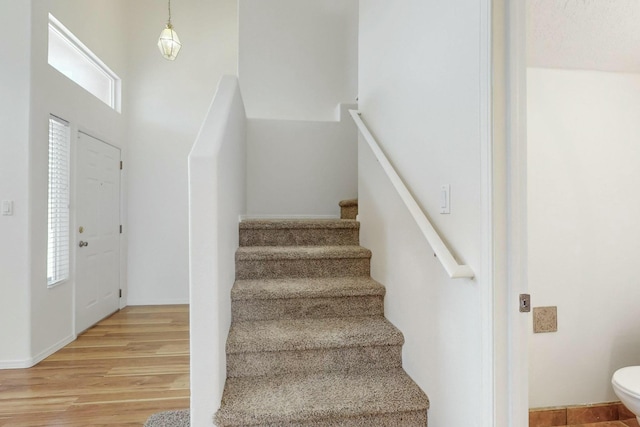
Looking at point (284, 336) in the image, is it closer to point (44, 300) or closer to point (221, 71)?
point (44, 300)

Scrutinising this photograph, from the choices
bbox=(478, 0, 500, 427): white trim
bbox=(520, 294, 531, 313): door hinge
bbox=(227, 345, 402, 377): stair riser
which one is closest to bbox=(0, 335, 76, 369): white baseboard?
bbox=(227, 345, 402, 377): stair riser

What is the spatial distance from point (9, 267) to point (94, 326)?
4.04ft

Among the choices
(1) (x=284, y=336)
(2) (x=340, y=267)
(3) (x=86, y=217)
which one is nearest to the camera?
(1) (x=284, y=336)

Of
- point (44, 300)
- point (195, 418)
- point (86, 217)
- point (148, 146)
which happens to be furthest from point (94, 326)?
point (195, 418)

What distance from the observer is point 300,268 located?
7.08 feet

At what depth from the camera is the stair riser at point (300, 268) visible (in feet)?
6.93

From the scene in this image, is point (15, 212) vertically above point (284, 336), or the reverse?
point (15, 212)

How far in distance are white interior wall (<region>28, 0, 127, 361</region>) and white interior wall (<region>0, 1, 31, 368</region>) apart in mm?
41

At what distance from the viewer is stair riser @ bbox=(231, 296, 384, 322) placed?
6.12 feet

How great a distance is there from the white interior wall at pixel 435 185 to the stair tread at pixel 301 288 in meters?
0.13

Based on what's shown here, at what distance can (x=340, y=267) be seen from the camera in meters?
2.21

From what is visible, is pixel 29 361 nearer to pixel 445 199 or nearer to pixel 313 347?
pixel 313 347

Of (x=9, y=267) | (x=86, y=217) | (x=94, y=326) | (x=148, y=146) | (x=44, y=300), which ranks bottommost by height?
(x=94, y=326)

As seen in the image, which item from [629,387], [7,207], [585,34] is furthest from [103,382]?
[585,34]
